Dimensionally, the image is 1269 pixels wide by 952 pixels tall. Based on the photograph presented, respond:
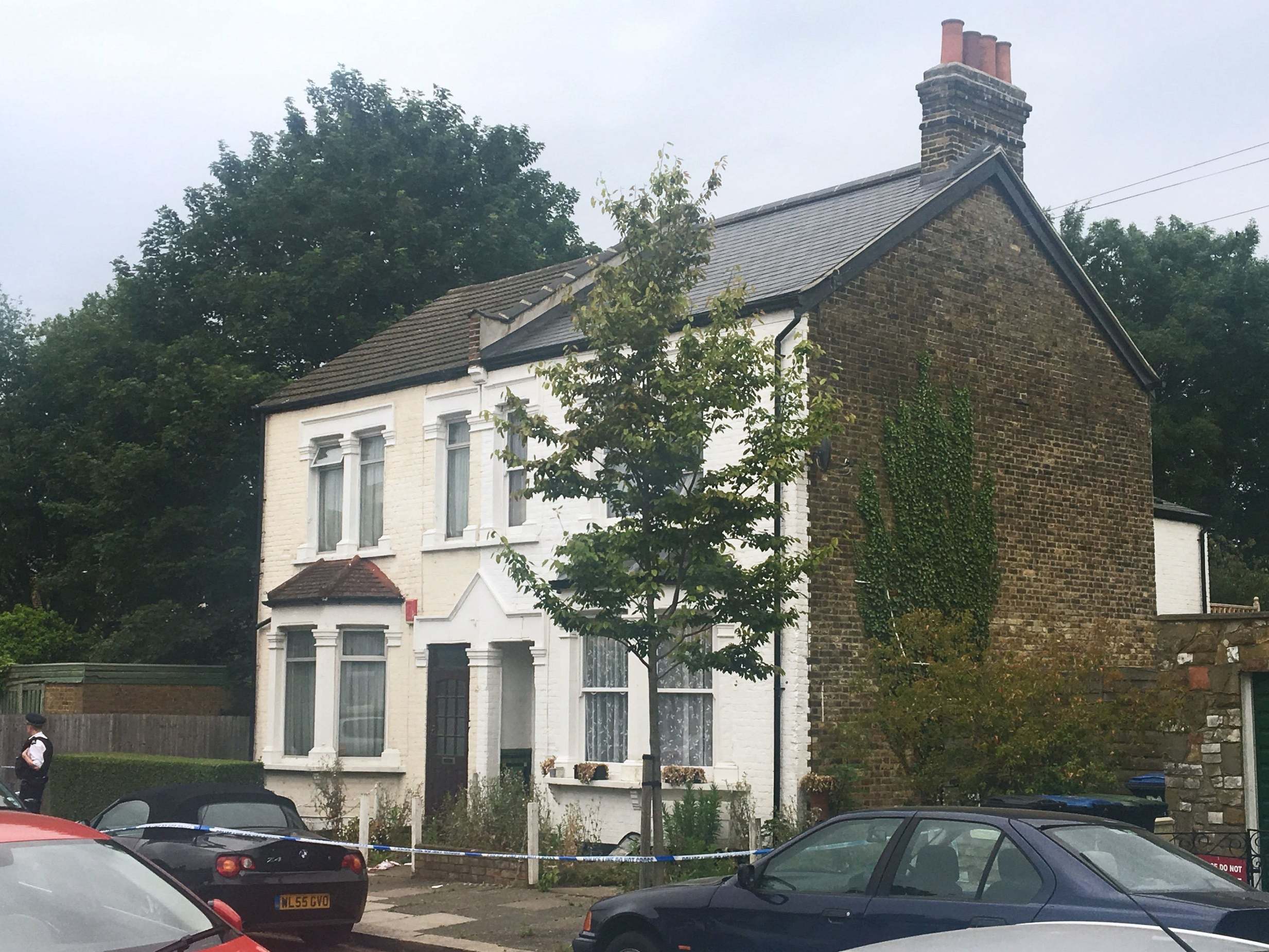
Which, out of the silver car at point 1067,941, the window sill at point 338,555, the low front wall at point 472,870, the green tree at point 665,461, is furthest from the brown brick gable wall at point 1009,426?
the silver car at point 1067,941

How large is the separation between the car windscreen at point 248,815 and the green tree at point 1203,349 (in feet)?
99.1

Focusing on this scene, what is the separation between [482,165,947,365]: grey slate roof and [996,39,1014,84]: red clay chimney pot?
78.6 inches

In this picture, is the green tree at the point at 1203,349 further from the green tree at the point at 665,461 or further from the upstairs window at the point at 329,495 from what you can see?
the green tree at the point at 665,461

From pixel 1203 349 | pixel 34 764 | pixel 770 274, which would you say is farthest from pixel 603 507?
pixel 1203 349

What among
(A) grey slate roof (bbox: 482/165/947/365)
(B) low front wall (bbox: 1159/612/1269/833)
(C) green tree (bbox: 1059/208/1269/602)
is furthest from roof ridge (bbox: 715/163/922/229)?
(C) green tree (bbox: 1059/208/1269/602)

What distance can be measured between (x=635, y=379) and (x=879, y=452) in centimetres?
608

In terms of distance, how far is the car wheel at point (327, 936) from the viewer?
13859 millimetres

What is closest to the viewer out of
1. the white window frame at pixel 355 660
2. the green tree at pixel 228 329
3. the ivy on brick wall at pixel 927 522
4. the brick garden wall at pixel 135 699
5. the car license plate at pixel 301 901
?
the car license plate at pixel 301 901

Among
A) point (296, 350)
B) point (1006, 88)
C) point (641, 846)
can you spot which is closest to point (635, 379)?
point (641, 846)

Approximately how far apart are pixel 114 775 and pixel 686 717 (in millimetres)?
10583

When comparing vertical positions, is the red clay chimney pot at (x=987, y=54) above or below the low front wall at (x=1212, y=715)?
above

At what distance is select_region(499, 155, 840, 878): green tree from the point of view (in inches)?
515

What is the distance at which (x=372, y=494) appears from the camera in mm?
23703

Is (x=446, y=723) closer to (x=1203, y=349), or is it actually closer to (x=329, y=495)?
(x=329, y=495)
